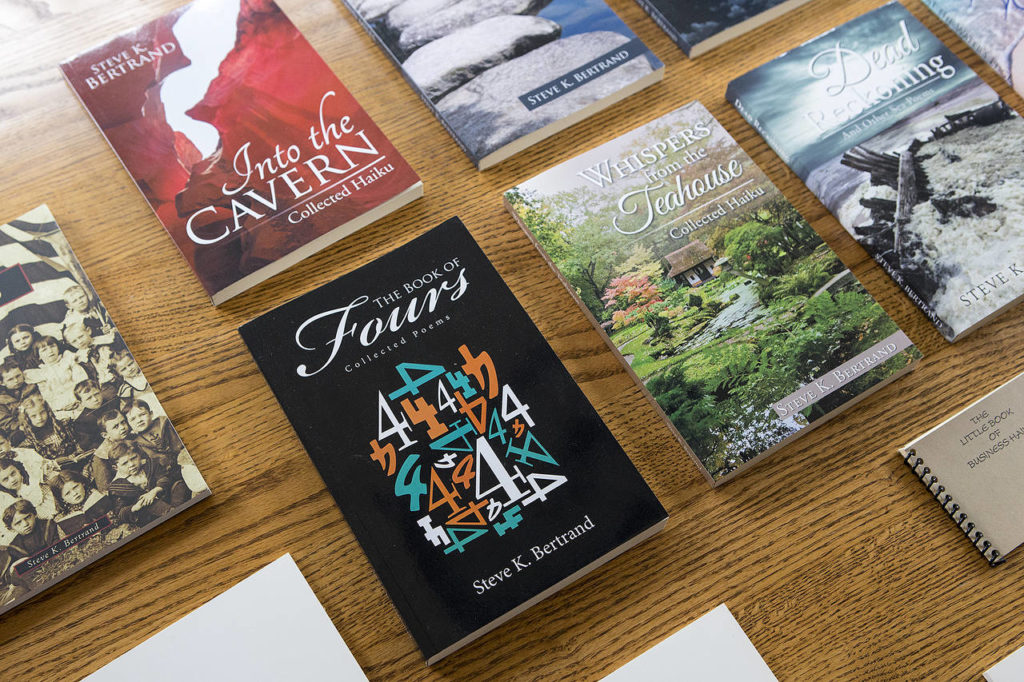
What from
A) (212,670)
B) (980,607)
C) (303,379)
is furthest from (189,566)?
(980,607)

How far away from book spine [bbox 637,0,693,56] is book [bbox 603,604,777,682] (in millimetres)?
732

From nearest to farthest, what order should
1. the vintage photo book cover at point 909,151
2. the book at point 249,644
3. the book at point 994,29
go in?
the book at point 249,644 < the vintage photo book cover at point 909,151 < the book at point 994,29

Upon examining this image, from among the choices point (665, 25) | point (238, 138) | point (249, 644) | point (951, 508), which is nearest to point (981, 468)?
point (951, 508)

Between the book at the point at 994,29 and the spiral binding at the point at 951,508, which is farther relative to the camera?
the book at the point at 994,29

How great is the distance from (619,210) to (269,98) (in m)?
0.47

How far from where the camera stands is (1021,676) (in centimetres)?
81

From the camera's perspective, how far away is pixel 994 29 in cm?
108

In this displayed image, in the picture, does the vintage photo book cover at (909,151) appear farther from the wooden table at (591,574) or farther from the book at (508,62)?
the book at (508,62)

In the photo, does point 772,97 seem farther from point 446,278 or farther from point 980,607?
point 980,607

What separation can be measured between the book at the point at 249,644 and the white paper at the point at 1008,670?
64 cm

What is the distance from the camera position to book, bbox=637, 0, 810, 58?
1086mm

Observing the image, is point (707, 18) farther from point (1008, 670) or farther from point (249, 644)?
point (249, 644)

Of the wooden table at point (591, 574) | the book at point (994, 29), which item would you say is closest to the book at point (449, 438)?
the wooden table at point (591, 574)

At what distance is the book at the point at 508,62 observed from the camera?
3.35 ft
